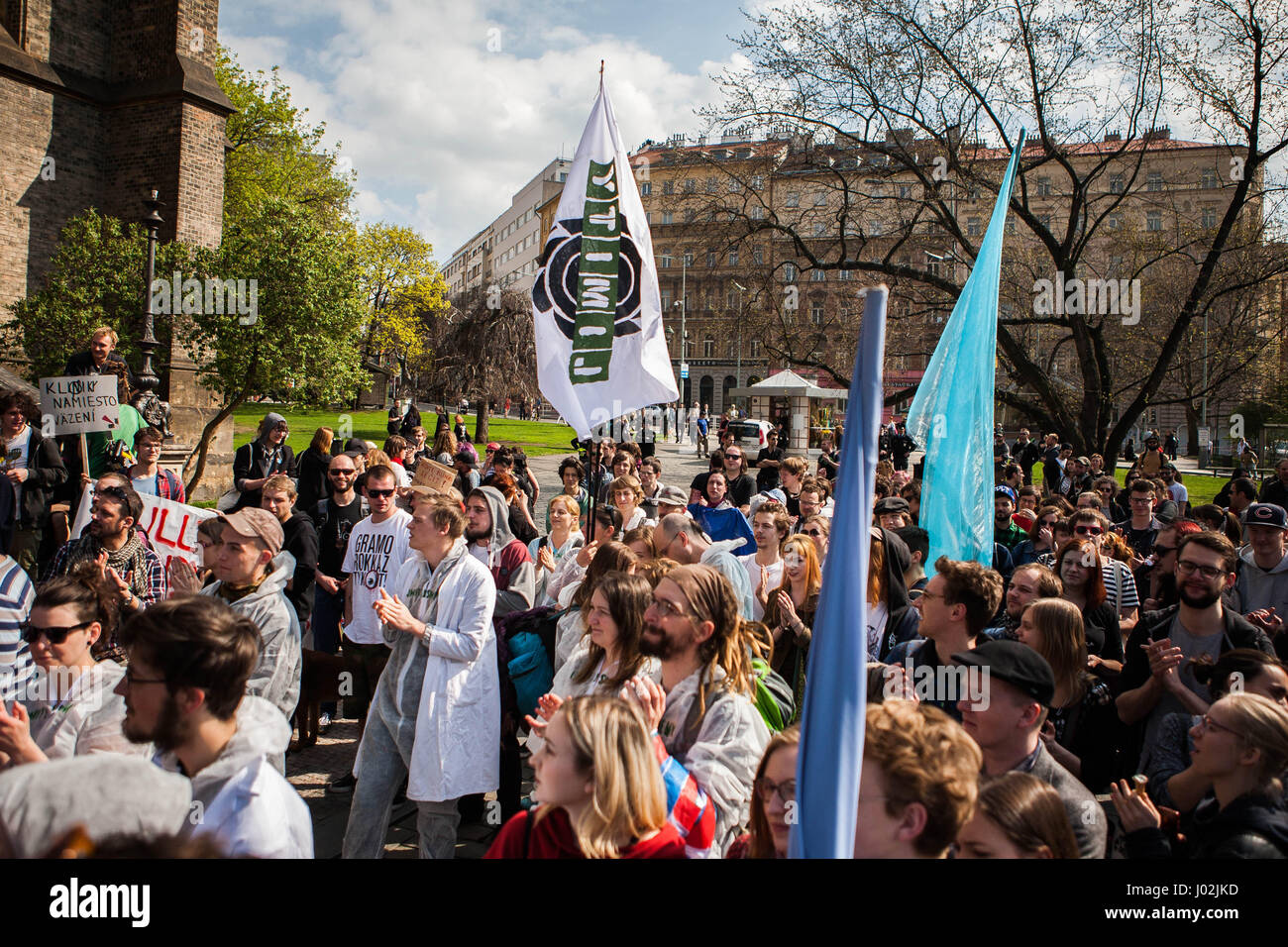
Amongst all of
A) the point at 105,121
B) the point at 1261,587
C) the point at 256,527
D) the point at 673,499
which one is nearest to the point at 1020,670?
the point at 256,527

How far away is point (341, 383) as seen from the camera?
15695mm

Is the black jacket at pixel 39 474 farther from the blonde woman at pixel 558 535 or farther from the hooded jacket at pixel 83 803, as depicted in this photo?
the hooded jacket at pixel 83 803

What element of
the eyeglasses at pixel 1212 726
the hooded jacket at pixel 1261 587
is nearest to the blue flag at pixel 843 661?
the eyeglasses at pixel 1212 726

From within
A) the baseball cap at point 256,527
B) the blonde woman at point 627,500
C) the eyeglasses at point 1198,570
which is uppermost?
the blonde woman at point 627,500

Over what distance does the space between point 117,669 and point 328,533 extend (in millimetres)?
3093

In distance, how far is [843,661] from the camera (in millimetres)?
1870

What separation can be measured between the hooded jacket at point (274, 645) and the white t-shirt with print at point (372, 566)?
1.33 metres

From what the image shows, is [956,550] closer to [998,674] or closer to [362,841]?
[998,674]

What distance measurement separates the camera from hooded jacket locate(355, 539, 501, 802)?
12.8 feet

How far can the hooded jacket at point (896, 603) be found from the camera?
4.82 meters

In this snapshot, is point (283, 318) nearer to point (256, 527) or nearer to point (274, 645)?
point (256, 527)

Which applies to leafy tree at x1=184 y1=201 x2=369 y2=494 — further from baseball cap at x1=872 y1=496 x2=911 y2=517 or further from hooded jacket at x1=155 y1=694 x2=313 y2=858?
hooded jacket at x1=155 y1=694 x2=313 y2=858

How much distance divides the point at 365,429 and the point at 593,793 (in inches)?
1389
